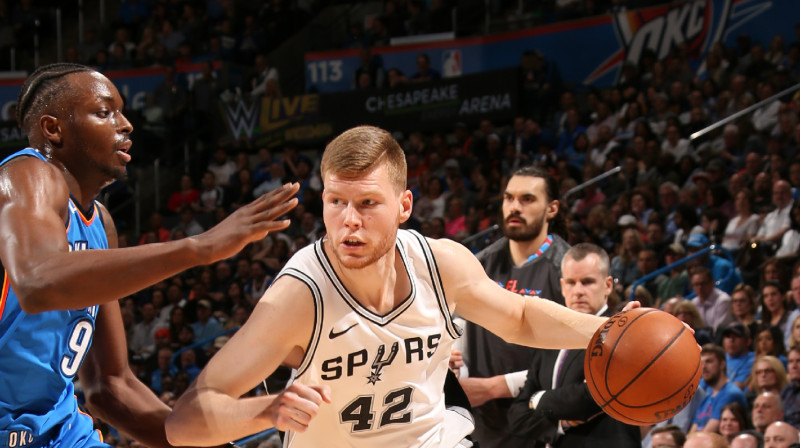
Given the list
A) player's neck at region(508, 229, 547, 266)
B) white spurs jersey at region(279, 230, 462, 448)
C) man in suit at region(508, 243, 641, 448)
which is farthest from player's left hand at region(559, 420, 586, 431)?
white spurs jersey at region(279, 230, 462, 448)

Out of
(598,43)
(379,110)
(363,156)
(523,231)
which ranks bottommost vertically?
(523,231)

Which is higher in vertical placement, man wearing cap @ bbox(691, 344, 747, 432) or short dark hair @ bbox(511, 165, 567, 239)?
short dark hair @ bbox(511, 165, 567, 239)

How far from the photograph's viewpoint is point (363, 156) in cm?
301

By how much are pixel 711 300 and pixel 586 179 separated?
12.7ft

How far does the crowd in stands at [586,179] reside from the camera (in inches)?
314

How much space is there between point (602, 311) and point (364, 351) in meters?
2.34

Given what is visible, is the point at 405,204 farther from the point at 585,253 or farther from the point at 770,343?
the point at 770,343

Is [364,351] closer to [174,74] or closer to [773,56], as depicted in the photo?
[773,56]

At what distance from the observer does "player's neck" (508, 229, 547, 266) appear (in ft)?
18.3

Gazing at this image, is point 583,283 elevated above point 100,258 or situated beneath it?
situated beneath

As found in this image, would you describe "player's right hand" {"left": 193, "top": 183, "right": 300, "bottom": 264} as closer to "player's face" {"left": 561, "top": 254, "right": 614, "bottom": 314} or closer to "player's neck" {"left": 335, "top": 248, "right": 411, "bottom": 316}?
"player's neck" {"left": 335, "top": 248, "right": 411, "bottom": 316}

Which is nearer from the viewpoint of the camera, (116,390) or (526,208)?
(116,390)

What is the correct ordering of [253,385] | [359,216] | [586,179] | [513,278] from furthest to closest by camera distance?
[586,179], [513,278], [359,216], [253,385]

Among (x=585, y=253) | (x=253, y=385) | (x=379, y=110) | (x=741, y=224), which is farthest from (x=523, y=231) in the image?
(x=379, y=110)
